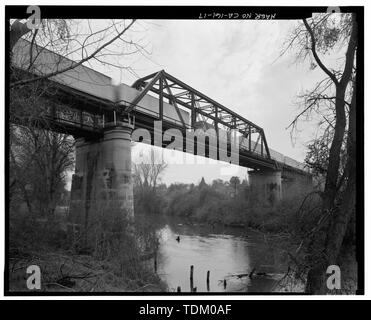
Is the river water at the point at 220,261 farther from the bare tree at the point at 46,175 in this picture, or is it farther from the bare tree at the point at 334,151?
the bare tree at the point at 46,175

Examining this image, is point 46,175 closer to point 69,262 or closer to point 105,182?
point 105,182

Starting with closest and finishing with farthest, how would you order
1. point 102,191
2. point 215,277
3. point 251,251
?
point 102,191
point 215,277
point 251,251

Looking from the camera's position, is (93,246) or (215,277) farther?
(215,277)

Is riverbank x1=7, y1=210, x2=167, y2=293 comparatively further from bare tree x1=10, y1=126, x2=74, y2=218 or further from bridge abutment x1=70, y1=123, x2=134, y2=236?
bridge abutment x1=70, y1=123, x2=134, y2=236

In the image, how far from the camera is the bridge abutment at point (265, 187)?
31.9ft

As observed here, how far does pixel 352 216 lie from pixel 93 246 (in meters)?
6.09

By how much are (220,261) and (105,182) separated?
659cm

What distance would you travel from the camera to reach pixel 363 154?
8.35ft

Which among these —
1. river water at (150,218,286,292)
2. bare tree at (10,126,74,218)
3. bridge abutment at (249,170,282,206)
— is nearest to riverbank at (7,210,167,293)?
bare tree at (10,126,74,218)

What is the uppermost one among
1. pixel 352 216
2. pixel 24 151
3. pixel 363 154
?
pixel 24 151

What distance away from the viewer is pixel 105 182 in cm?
973

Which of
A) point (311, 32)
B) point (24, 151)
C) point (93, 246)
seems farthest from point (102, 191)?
point (311, 32)
